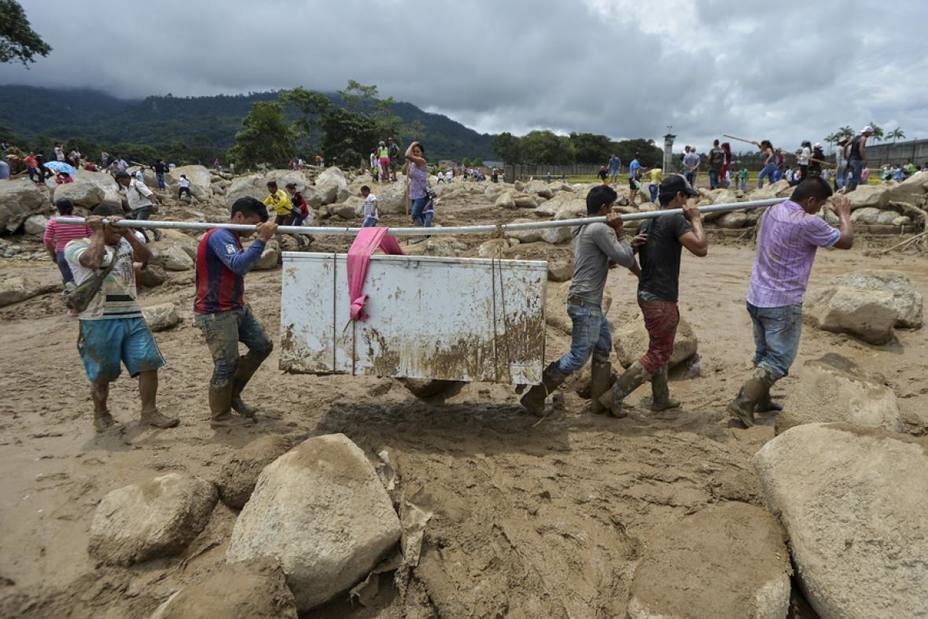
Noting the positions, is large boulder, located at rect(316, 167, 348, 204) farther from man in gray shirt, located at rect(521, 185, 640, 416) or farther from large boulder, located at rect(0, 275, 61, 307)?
man in gray shirt, located at rect(521, 185, 640, 416)

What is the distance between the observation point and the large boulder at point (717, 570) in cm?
220

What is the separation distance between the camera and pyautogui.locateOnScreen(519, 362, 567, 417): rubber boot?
4.08 meters

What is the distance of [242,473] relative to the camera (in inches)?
127

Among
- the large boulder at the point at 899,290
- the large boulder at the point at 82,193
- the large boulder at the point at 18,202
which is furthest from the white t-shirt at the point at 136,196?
the large boulder at the point at 899,290

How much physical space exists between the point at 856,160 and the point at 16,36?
92.1 feet

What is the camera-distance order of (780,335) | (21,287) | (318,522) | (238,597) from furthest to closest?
(21,287) < (780,335) < (318,522) < (238,597)

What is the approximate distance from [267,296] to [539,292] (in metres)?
5.89

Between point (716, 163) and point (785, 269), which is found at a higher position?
point (716, 163)

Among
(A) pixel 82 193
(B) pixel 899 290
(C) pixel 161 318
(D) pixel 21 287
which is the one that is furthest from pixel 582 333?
(A) pixel 82 193

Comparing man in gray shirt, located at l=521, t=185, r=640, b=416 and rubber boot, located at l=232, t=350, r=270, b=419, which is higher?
man in gray shirt, located at l=521, t=185, r=640, b=416

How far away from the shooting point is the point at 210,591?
7.15 ft

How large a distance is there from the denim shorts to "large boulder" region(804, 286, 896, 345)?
6.45 metres

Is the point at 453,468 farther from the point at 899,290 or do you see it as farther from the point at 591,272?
the point at 899,290

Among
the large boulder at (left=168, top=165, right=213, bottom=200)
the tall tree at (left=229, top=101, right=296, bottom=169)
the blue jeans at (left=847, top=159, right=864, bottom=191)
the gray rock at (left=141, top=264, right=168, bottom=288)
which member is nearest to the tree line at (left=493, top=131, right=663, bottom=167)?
the tall tree at (left=229, top=101, right=296, bottom=169)
